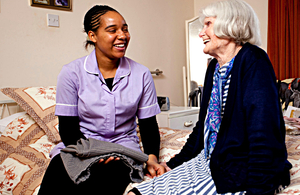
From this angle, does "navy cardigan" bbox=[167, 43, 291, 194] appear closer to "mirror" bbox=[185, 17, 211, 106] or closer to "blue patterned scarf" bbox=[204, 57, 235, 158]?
"blue patterned scarf" bbox=[204, 57, 235, 158]

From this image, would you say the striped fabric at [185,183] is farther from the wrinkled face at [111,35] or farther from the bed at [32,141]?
the wrinkled face at [111,35]

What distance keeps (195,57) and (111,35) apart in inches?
80.4

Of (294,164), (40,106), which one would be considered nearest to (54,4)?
(40,106)

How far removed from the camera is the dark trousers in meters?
0.89

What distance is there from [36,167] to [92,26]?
73cm

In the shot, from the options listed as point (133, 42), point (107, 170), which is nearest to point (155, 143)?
point (107, 170)

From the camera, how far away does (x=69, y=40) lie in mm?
2219

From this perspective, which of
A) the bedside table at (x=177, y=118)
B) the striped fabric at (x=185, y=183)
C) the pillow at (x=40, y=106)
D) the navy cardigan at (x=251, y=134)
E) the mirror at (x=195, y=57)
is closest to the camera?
the navy cardigan at (x=251, y=134)

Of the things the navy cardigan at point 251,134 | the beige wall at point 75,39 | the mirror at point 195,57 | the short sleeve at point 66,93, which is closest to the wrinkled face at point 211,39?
the navy cardigan at point 251,134

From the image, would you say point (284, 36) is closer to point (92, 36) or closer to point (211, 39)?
Result: point (211, 39)

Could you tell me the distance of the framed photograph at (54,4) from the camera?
2029 millimetres

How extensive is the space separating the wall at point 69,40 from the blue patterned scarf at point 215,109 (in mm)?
1587

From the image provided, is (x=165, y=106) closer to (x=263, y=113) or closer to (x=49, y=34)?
(x=49, y=34)

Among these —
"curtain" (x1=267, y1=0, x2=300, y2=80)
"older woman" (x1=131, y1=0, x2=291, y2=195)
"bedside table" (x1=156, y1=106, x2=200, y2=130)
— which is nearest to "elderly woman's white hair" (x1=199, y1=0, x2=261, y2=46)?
"older woman" (x1=131, y1=0, x2=291, y2=195)
